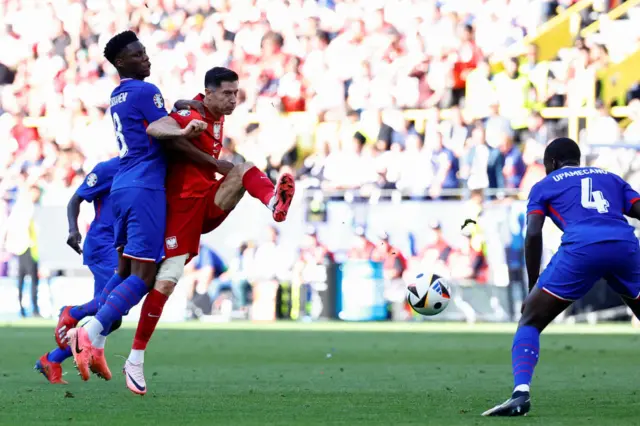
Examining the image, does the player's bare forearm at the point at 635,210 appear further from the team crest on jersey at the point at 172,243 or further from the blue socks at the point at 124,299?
the blue socks at the point at 124,299

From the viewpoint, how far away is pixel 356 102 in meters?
23.9

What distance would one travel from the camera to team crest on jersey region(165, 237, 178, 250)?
927cm

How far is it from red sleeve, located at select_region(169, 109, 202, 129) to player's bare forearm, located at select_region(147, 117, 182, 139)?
0.06 meters

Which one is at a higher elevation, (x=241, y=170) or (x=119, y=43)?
(x=119, y=43)

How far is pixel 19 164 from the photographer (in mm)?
25172

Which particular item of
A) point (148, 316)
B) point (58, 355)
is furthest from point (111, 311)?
point (58, 355)

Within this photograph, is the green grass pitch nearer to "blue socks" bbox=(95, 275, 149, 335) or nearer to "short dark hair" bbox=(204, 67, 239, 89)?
"blue socks" bbox=(95, 275, 149, 335)

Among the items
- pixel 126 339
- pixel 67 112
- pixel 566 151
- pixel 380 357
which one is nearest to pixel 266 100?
pixel 67 112

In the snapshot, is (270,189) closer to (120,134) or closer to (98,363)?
(120,134)

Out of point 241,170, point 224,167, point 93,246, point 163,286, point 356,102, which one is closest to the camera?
point 163,286

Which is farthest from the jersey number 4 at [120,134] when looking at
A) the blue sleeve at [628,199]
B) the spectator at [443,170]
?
the spectator at [443,170]

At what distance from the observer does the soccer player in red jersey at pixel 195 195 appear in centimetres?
919

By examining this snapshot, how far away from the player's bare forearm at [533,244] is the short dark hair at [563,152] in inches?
18.0

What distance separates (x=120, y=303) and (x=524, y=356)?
300 cm
